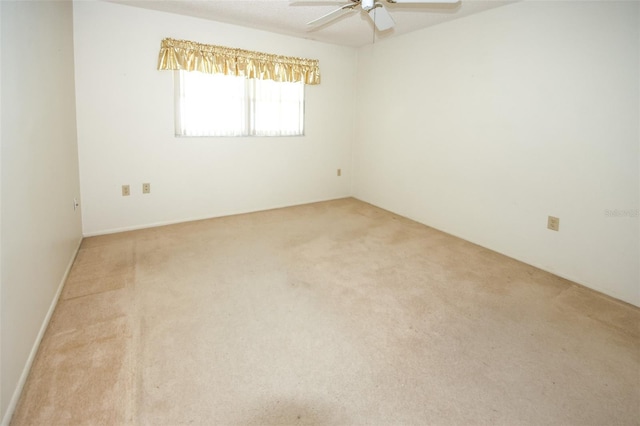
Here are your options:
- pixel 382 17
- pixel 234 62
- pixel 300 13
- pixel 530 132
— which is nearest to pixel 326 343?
pixel 382 17

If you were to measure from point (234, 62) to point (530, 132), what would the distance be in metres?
3.05

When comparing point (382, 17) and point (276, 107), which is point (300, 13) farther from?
point (276, 107)

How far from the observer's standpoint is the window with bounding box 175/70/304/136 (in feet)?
12.1

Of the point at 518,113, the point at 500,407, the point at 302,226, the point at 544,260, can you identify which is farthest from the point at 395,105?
the point at 500,407

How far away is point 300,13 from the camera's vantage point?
3.30 m

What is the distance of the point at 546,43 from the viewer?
2719mm

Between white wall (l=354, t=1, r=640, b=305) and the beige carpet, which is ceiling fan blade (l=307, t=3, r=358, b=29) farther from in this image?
the beige carpet

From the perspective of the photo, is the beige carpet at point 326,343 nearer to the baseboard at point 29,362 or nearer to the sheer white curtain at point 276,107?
the baseboard at point 29,362

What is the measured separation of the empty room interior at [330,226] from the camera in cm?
152

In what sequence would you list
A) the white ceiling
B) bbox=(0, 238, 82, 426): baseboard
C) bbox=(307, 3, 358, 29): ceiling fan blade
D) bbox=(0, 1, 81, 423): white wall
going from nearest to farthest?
bbox=(0, 238, 82, 426): baseboard
bbox=(0, 1, 81, 423): white wall
bbox=(307, 3, 358, 29): ceiling fan blade
the white ceiling

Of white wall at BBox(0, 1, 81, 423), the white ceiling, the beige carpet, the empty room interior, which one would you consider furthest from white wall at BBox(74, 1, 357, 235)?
the beige carpet

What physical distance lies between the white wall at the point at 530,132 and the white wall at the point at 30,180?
340 cm

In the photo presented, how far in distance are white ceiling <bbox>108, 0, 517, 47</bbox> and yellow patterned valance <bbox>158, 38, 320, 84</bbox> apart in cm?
30

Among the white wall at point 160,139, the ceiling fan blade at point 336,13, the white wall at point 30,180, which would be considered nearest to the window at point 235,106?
the white wall at point 160,139
